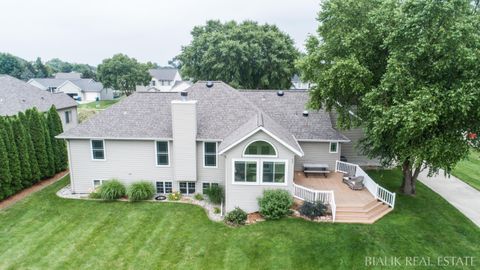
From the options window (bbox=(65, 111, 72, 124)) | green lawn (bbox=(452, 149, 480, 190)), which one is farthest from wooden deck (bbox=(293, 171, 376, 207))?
window (bbox=(65, 111, 72, 124))

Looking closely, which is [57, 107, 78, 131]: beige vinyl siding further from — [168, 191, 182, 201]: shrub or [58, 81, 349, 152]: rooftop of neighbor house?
[168, 191, 182, 201]: shrub

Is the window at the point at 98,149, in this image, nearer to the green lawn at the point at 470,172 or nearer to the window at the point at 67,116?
the window at the point at 67,116

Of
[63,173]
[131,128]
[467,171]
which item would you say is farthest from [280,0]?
[63,173]

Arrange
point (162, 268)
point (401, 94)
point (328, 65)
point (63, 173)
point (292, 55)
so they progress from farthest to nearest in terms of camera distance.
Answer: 1. point (292, 55)
2. point (63, 173)
3. point (328, 65)
4. point (401, 94)
5. point (162, 268)

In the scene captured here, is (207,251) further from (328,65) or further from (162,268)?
(328,65)

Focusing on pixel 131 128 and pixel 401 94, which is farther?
pixel 131 128

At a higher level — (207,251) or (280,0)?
(280,0)
